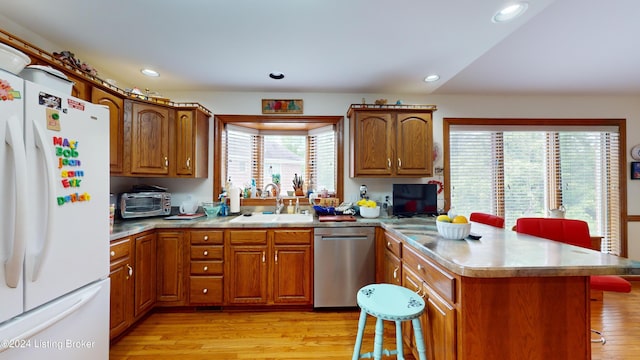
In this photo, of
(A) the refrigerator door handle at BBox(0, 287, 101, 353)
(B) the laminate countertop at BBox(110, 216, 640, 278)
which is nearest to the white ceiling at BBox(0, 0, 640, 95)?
(B) the laminate countertop at BBox(110, 216, 640, 278)

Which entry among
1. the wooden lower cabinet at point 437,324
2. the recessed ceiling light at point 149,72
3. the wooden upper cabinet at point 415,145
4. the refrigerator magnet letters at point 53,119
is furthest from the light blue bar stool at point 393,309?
the recessed ceiling light at point 149,72

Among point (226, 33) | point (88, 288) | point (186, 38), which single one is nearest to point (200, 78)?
point (186, 38)

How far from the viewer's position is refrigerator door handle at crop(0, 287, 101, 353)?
0.93m

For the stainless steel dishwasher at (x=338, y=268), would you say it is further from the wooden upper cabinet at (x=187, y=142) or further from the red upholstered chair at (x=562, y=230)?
the wooden upper cabinet at (x=187, y=142)

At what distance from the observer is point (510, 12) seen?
1504mm

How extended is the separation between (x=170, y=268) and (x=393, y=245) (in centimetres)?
210

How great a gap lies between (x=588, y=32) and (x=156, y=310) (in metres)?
4.43

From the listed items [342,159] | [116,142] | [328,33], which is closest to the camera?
[328,33]

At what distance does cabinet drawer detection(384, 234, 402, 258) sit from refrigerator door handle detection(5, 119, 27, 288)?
2.04 meters

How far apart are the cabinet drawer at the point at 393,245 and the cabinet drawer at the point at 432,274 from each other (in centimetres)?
11

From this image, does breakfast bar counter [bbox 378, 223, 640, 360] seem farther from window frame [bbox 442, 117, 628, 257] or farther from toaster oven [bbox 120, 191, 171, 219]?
toaster oven [bbox 120, 191, 171, 219]

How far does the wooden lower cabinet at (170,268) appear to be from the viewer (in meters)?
2.20

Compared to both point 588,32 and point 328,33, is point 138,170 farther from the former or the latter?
point 588,32

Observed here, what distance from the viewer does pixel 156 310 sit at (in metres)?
2.25
